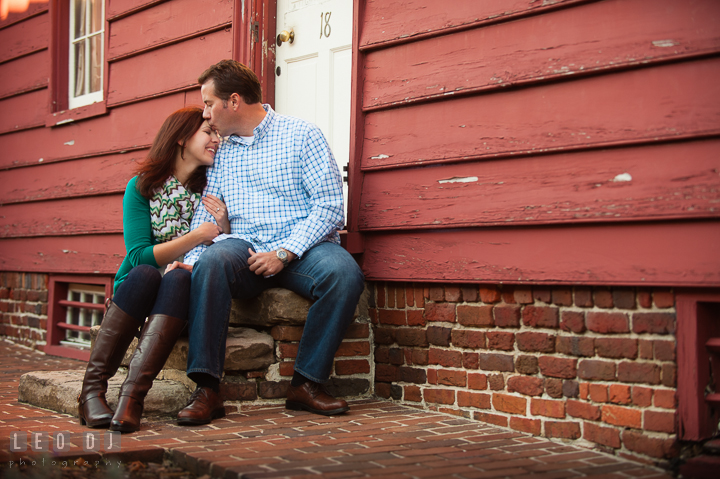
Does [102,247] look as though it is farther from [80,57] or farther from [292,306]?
[292,306]

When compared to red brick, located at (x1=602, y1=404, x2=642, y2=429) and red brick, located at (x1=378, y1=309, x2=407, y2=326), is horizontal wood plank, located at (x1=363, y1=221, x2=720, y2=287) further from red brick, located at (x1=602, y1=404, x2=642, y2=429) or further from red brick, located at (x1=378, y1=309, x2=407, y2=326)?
red brick, located at (x1=602, y1=404, x2=642, y2=429)

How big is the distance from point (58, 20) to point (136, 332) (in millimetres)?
3573

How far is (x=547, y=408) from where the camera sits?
258 cm

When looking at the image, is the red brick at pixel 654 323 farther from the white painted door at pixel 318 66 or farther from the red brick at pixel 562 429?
the white painted door at pixel 318 66

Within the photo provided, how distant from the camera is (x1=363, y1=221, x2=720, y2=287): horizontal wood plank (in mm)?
2213

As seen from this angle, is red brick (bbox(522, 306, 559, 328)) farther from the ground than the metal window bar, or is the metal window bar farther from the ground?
red brick (bbox(522, 306, 559, 328))

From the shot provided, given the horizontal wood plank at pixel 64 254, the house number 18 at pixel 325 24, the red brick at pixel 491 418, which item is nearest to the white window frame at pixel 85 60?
the horizontal wood plank at pixel 64 254

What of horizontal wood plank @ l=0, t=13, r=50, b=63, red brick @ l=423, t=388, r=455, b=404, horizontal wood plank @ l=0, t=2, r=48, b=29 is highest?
horizontal wood plank @ l=0, t=2, r=48, b=29

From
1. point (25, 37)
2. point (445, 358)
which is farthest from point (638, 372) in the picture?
point (25, 37)

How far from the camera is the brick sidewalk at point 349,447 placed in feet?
6.72

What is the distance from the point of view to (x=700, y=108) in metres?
2.20

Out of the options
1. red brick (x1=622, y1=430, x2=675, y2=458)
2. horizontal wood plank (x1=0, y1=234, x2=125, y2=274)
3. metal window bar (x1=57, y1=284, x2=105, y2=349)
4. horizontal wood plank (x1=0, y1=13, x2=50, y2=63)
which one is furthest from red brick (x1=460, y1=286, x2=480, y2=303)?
horizontal wood plank (x1=0, y1=13, x2=50, y2=63)

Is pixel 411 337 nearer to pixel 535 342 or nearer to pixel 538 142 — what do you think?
pixel 535 342

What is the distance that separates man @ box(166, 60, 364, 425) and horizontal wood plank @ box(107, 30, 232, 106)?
3.09ft
